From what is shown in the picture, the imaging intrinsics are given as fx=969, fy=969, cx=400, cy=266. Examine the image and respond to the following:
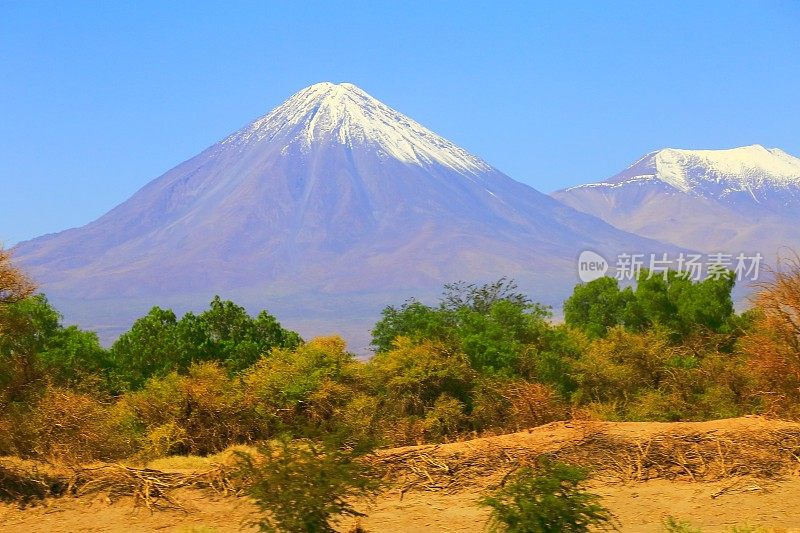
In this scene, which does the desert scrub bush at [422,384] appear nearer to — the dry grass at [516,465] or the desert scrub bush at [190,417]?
the desert scrub bush at [190,417]

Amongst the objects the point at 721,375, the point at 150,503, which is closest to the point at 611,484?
the point at 150,503

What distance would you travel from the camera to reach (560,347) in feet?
111

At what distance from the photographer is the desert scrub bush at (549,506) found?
40.2 feet

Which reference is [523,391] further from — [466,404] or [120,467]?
[120,467]

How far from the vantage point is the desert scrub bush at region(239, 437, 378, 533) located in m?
12.5

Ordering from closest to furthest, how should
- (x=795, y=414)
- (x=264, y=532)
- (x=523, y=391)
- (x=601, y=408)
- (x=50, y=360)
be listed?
(x=264, y=532) → (x=795, y=414) → (x=523, y=391) → (x=601, y=408) → (x=50, y=360)

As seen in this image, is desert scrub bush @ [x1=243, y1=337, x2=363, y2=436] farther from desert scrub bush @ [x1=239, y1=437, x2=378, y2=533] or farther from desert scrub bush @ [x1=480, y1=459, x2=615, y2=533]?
desert scrub bush @ [x1=480, y1=459, x2=615, y2=533]

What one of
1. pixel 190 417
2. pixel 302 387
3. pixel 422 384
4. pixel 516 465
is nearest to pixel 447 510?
pixel 516 465

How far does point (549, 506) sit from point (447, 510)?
→ 3.55 metres

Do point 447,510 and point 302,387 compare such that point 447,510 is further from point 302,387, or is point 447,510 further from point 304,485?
point 302,387

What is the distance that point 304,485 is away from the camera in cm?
1272

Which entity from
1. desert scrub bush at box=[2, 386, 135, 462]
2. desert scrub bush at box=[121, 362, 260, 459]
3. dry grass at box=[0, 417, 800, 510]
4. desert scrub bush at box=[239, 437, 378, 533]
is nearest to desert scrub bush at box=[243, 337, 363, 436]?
desert scrub bush at box=[121, 362, 260, 459]

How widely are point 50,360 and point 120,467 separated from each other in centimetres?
1824

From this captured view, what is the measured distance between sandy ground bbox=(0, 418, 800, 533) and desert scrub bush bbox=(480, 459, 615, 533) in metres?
2.39
